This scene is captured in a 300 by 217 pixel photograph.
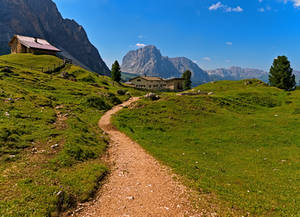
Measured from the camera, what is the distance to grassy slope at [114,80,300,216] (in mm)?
12133

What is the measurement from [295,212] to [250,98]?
45.2 metres

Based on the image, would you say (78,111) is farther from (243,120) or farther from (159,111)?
(243,120)

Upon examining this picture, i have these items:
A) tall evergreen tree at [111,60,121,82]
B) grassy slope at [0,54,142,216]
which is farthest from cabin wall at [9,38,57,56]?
grassy slope at [0,54,142,216]

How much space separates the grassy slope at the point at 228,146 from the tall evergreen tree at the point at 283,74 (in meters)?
40.6

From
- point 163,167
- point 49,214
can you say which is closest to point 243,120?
point 163,167

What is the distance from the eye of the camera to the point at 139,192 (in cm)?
1188


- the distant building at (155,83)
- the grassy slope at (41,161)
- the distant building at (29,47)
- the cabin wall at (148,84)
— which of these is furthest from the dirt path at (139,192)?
the distant building at (155,83)

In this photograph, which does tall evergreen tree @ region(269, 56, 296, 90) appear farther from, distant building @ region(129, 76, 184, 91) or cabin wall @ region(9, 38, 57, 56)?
cabin wall @ region(9, 38, 57, 56)

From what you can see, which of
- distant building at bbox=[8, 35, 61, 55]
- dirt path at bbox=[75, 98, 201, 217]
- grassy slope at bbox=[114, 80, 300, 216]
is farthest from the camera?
distant building at bbox=[8, 35, 61, 55]

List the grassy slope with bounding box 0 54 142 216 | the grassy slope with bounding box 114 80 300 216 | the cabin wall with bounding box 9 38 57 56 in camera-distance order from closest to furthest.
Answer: the grassy slope with bounding box 0 54 142 216 < the grassy slope with bounding box 114 80 300 216 < the cabin wall with bounding box 9 38 57 56

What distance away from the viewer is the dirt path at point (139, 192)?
32.5ft

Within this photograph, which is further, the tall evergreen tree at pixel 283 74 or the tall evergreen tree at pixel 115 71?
the tall evergreen tree at pixel 115 71

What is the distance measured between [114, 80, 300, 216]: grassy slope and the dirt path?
1760mm

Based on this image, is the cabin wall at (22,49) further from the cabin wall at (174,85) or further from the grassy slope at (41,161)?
the cabin wall at (174,85)
